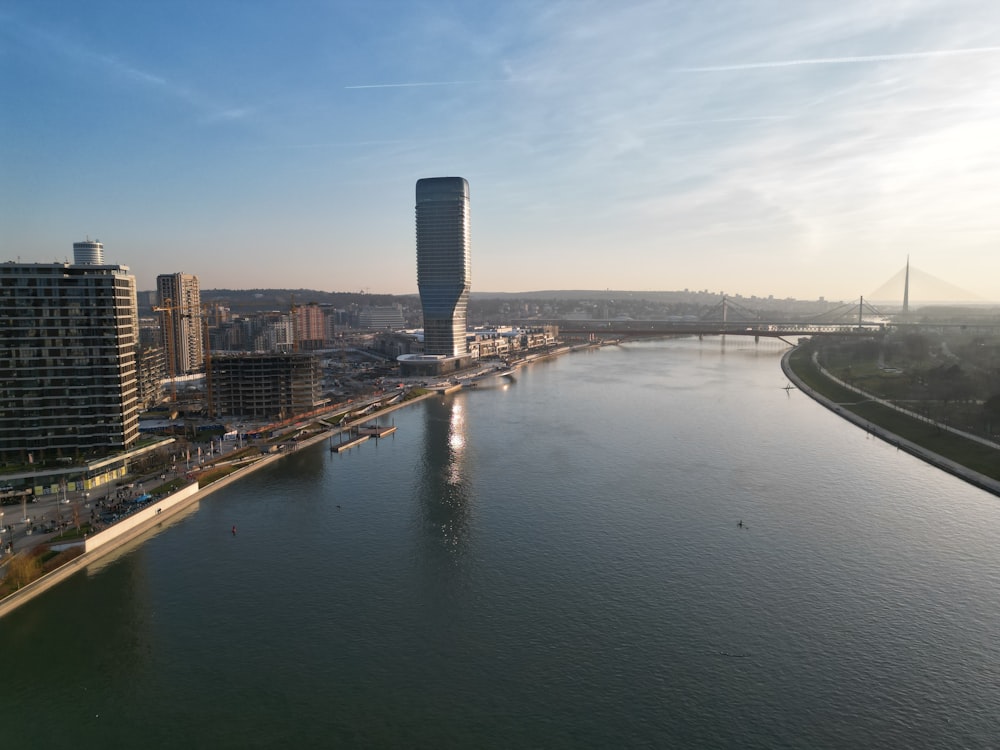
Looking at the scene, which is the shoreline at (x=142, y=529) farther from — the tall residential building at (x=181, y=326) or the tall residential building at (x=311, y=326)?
the tall residential building at (x=311, y=326)

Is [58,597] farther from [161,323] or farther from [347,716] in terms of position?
[161,323]

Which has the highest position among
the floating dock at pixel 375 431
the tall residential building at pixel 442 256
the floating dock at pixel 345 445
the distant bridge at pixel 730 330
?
the tall residential building at pixel 442 256

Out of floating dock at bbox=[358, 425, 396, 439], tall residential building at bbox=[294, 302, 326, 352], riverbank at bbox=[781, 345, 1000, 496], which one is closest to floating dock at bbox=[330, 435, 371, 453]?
floating dock at bbox=[358, 425, 396, 439]

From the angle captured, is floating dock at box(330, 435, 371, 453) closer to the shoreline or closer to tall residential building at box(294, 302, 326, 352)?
the shoreline

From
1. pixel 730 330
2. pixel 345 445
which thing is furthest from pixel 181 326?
pixel 730 330

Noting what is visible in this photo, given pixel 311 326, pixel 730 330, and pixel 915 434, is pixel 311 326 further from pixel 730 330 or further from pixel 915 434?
pixel 915 434

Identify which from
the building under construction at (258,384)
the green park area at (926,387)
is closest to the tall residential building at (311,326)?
the building under construction at (258,384)
